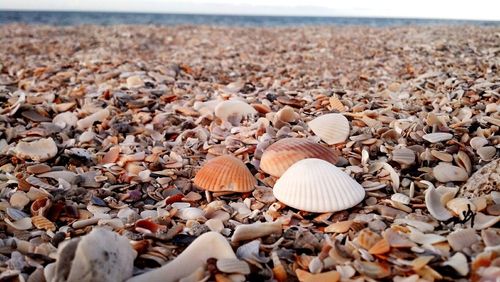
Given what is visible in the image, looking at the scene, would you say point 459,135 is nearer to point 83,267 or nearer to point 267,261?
point 267,261

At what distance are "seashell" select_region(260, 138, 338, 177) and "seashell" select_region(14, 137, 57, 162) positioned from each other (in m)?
1.44

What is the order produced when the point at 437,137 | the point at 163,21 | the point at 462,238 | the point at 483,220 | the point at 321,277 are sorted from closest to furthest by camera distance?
the point at 321,277 → the point at 462,238 → the point at 483,220 → the point at 437,137 → the point at 163,21

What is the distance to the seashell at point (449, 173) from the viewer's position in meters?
2.19

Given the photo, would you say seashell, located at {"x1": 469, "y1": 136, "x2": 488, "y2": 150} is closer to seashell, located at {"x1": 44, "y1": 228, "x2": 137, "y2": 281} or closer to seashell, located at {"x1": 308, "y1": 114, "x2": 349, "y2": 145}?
seashell, located at {"x1": 308, "y1": 114, "x2": 349, "y2": 145}

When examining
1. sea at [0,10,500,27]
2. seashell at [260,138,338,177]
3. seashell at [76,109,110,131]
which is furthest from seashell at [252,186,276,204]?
sea at [0,10,500,27]

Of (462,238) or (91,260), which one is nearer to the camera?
(91,260)

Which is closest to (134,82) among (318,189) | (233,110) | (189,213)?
(233,110)

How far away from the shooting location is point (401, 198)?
6.76ft

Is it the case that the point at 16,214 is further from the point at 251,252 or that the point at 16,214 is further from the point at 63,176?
the point at 251,252

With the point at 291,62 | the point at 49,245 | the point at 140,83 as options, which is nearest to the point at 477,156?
the point at 49,245

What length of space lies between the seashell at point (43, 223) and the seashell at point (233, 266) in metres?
0.97

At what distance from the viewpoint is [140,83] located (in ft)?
14.4

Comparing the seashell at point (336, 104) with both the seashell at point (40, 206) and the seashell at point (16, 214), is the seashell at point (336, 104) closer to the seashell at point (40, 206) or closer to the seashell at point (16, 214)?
the seashell at point (40, 206)

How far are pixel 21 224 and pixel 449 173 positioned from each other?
224 centimetres
